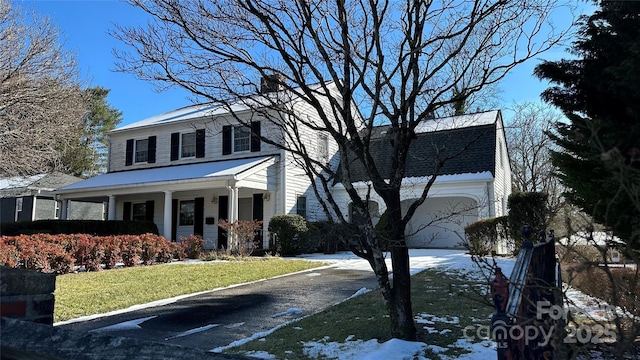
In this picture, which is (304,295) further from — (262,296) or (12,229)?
(12,229)

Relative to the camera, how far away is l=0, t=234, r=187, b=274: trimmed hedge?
9.82 meters

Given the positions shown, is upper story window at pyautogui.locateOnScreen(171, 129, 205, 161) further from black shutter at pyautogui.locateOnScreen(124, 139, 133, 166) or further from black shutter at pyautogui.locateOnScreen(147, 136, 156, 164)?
black shutter at pyautogui.locateOnScreen(124, 139, 133, 166)

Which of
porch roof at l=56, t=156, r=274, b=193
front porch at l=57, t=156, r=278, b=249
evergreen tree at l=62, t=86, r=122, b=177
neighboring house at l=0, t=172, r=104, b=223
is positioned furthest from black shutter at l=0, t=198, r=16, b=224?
evergreen tree at l=62, t=86, r=122, b=177

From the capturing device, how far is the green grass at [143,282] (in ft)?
24.5

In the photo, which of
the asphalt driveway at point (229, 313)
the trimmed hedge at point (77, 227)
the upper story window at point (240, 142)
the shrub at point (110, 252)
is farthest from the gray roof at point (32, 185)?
the asphalt driveway at point (229, 313)

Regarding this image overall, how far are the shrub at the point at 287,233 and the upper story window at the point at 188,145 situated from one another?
6.40 meters

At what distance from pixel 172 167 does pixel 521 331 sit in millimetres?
19625

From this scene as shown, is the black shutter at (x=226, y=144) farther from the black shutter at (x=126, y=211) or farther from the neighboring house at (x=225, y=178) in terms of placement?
the black shutter at (x=126, y=211)

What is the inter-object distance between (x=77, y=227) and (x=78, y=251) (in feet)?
22.3

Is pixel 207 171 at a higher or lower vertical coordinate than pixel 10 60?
lower

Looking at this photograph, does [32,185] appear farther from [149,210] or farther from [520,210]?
[520,210]

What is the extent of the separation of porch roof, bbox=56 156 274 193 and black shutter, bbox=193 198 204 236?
1693mm

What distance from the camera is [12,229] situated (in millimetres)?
17062

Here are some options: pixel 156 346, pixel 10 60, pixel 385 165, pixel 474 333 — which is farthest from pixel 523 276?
pixel 10 60
